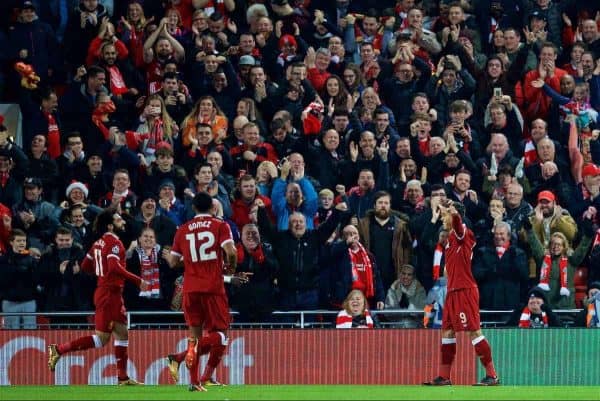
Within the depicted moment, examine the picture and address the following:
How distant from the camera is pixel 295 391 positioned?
16781mm

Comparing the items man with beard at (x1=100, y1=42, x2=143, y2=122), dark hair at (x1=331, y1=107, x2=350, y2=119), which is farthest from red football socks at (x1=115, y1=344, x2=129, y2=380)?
dark hair at (x1=331, y1=107, x2=350, y2=119)

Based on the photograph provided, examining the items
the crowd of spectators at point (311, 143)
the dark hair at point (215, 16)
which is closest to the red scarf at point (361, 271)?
the crowd of spectators at point (311, 143)

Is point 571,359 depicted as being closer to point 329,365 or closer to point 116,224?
point 329,365

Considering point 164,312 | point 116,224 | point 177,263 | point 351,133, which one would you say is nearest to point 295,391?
point 177,263

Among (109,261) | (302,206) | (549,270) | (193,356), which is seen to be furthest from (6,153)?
(549,270)

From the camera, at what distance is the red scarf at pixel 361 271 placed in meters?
20.3

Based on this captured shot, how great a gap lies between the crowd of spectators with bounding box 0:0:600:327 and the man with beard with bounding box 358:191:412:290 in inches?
1.0

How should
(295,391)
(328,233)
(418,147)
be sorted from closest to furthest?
(295,391) < (328,233) < (418,147)

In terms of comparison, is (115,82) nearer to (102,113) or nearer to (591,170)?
(102,113)

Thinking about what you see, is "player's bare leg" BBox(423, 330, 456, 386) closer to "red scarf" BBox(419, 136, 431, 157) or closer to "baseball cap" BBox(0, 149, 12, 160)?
"red scarf" BBox(419, 136, 431, 157)

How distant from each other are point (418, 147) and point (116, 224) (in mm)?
4664

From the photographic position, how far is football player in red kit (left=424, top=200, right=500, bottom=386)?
57.8ft

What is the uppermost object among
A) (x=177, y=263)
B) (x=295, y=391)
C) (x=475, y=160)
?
(x=475, y=160)

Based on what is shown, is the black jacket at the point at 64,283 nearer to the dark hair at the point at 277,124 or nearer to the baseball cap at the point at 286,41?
the dark hair at the point at 277,124
